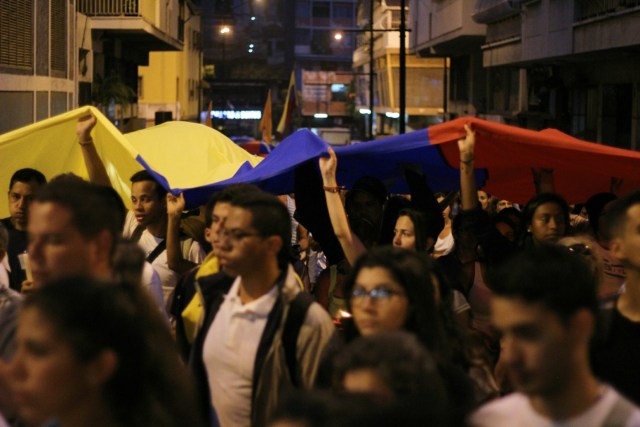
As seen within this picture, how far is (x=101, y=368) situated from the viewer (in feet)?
10.8

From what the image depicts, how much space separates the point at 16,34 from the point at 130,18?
10820 mm

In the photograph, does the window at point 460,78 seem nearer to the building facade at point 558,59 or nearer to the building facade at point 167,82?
the building facade at point 558,59

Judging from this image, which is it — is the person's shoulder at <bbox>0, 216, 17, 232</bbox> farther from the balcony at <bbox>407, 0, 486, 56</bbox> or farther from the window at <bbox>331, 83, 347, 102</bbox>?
the window at <bbox>331, 83, 347, 102</bbox>

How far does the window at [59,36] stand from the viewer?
2614 cm

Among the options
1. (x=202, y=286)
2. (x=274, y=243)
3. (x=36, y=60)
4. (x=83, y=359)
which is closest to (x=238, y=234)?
(x=274, y=243)

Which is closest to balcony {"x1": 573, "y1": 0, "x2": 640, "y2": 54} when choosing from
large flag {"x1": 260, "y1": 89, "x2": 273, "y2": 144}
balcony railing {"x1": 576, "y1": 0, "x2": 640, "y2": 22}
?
balcony railing {"x1": 576, "y1": 0, "x2": 640, "y2": 22}

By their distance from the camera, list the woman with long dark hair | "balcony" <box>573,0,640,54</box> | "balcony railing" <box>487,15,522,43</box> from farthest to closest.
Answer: "balcony railing" <box>487,15,522,43</box> → "balcony" <box>573,0,640,54</box> → the woman with long dark hair

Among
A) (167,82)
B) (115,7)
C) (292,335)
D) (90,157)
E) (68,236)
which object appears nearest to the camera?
(68,236)

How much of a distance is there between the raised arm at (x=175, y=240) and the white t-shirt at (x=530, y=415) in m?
4.41

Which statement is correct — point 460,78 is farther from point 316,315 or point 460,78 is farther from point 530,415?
point 530,415

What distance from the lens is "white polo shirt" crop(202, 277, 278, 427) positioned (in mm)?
5145

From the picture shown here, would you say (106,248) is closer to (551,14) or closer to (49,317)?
(49,317)

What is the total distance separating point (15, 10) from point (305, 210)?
576 inches

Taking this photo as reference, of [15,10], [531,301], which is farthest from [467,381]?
[15,10]
